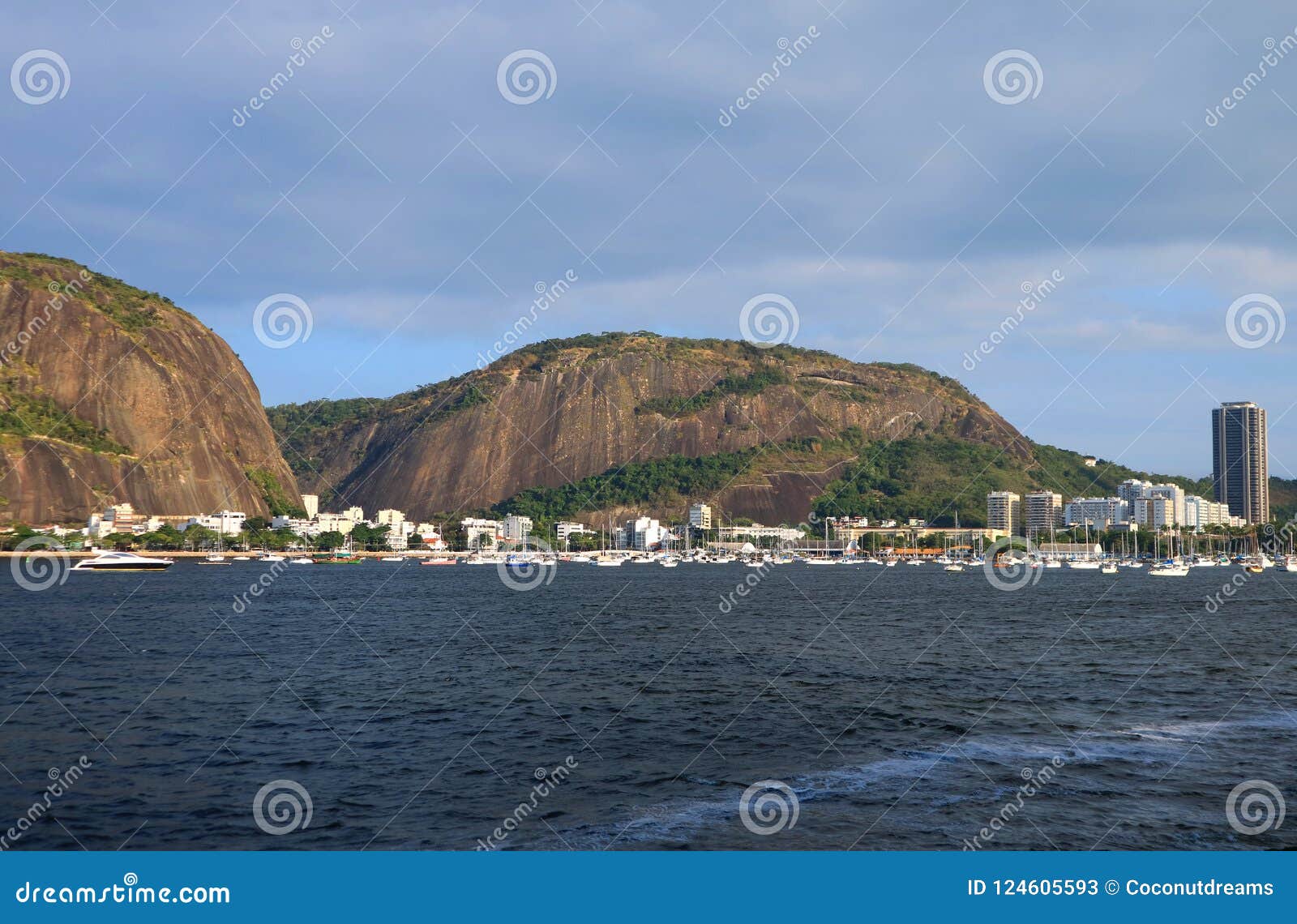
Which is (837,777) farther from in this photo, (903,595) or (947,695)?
(903,595)

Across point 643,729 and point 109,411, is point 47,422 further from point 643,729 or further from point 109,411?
point 643,729

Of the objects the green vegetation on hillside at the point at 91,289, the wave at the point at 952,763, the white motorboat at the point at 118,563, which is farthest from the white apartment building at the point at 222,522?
the wave at the point at 952,763

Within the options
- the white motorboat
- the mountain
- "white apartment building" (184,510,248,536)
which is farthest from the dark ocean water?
"white apartment building" (184,510,248,536)

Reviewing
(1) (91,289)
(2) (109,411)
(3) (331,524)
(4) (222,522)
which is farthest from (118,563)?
(1) (91,289)

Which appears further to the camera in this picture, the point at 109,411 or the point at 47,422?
the point at 109,411

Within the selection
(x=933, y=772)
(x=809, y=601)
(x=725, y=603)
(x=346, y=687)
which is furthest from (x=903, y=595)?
(x=933, y=772)

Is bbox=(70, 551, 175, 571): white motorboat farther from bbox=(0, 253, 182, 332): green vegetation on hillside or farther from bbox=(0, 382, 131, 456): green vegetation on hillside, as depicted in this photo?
bbox=(0, 253, 182, 332): green vegetation on hillside
